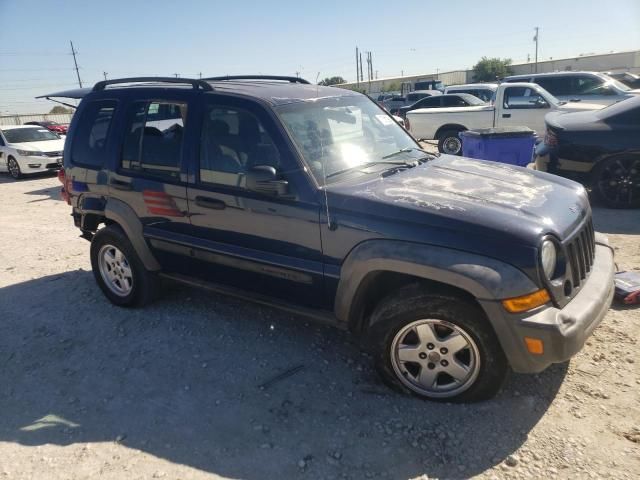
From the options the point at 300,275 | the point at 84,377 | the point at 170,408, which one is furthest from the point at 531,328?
the point at 84,377

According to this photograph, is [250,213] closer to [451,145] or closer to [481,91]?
[451,145]

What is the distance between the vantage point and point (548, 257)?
2.73m

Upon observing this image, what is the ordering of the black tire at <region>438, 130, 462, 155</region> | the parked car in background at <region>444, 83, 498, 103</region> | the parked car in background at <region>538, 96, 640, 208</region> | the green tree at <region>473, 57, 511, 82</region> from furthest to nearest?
the green tree at <region>473, 57, 511, 82</region>
the parked car in background at <region>444, 83, 498, 103</region>
the black tire at <region>438, 130, 462, 155</region>
the parked car in background at <region>538, 96, 640, 208</region>

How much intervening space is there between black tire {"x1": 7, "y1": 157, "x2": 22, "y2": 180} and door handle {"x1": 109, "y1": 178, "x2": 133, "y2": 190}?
11700 millimetres

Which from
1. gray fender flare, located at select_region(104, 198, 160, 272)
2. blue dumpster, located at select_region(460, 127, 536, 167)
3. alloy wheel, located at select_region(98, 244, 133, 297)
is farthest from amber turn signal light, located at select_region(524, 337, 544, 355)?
blue dumpster, located at select_region(460, 127, 536, 167)

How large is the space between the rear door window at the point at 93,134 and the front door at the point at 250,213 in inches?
46.9

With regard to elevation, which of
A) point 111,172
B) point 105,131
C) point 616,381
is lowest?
point 616,381

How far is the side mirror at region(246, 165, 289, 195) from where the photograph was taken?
319cm

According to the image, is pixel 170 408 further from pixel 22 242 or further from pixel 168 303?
pixel 22 242

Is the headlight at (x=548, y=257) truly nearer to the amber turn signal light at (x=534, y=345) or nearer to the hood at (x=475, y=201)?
the hood at (x=475, y=201)

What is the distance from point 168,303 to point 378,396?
7.85ft

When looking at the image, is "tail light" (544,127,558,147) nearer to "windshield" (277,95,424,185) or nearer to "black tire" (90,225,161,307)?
"windshield" (277,95,424,185)

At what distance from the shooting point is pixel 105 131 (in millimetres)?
4387

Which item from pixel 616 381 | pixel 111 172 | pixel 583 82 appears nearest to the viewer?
pixel 616 381
